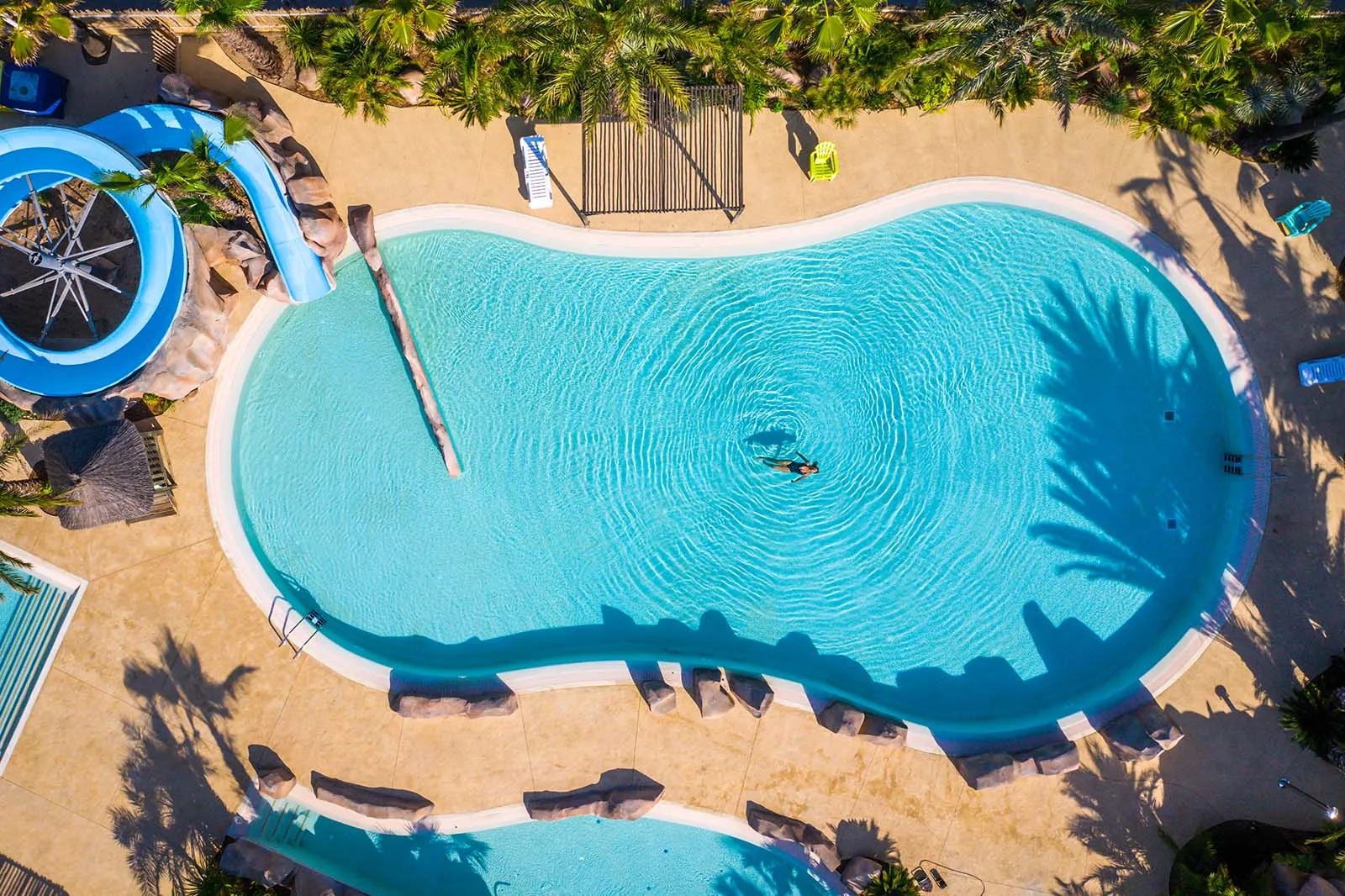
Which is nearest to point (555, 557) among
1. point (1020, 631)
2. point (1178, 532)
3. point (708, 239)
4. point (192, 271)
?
point (708, 239)

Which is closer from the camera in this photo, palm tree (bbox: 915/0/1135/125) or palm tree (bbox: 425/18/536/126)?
palm tree (bbox: 915/0/1135/125)

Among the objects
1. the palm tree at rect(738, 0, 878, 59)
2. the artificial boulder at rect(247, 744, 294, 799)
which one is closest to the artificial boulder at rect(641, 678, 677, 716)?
the artificial boulder at rect(247, 744, 294, 799)

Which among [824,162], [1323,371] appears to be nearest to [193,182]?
[824,162]

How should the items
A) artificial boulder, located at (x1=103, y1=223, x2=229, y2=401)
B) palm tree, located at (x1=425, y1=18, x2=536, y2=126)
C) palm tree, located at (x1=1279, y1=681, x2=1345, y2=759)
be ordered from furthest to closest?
palm tree, located at (x1=1279, y1=681, x2=1345, y2=759) → palm tree, located at (x1=425, y1=18, x2=536, y2=126) → artificial boulder, located at (x1=103, y1=223, x2=229, y2=401)

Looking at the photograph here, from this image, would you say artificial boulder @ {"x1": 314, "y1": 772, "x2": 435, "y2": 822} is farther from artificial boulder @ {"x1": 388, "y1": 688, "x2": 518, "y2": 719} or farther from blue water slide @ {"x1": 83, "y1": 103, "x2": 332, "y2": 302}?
blue water slide @ {"x1": 83, "y1": 103, "x2": 332, "y2": 302}

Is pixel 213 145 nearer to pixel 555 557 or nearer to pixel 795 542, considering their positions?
pixel 555 557

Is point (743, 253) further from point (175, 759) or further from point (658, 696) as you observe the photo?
point (175, 759)

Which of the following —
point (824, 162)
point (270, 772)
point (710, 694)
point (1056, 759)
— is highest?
point (824, 162)
